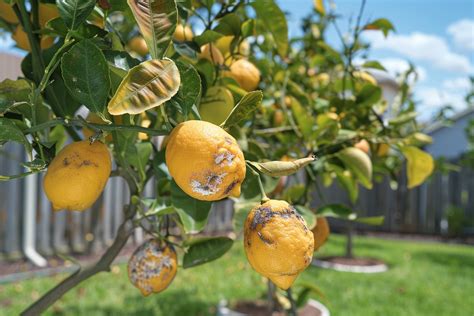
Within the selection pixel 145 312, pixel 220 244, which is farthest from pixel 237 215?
pixel 145 312

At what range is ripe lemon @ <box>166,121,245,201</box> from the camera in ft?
1.81

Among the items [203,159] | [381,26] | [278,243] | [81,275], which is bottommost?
[81,275]

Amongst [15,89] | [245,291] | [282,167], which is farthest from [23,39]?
[245,291]

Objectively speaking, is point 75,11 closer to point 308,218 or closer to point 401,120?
point 308,218

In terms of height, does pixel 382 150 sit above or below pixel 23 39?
below

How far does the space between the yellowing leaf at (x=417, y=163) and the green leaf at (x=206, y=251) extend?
1.47ft

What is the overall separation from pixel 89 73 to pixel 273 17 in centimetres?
44

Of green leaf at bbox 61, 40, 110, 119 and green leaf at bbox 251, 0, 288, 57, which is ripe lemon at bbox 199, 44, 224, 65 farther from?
green leaf at bbox 61, 40, 110, 119

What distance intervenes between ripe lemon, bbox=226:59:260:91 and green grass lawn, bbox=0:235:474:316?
184 centimetres

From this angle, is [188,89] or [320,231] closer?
[188,89]

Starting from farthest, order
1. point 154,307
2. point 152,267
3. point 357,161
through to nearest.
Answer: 1. point 154,307
2. point 357,161
3. point 152,267

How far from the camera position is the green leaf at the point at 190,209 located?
729 millimetres

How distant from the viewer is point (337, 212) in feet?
3.29

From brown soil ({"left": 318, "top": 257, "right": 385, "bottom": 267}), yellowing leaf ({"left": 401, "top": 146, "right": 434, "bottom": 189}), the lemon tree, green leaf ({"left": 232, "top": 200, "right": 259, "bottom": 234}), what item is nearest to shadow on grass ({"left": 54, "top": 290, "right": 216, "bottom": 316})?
brown soil ({"left": 318, "top": 257, "right": 385, "bottom": 267})
